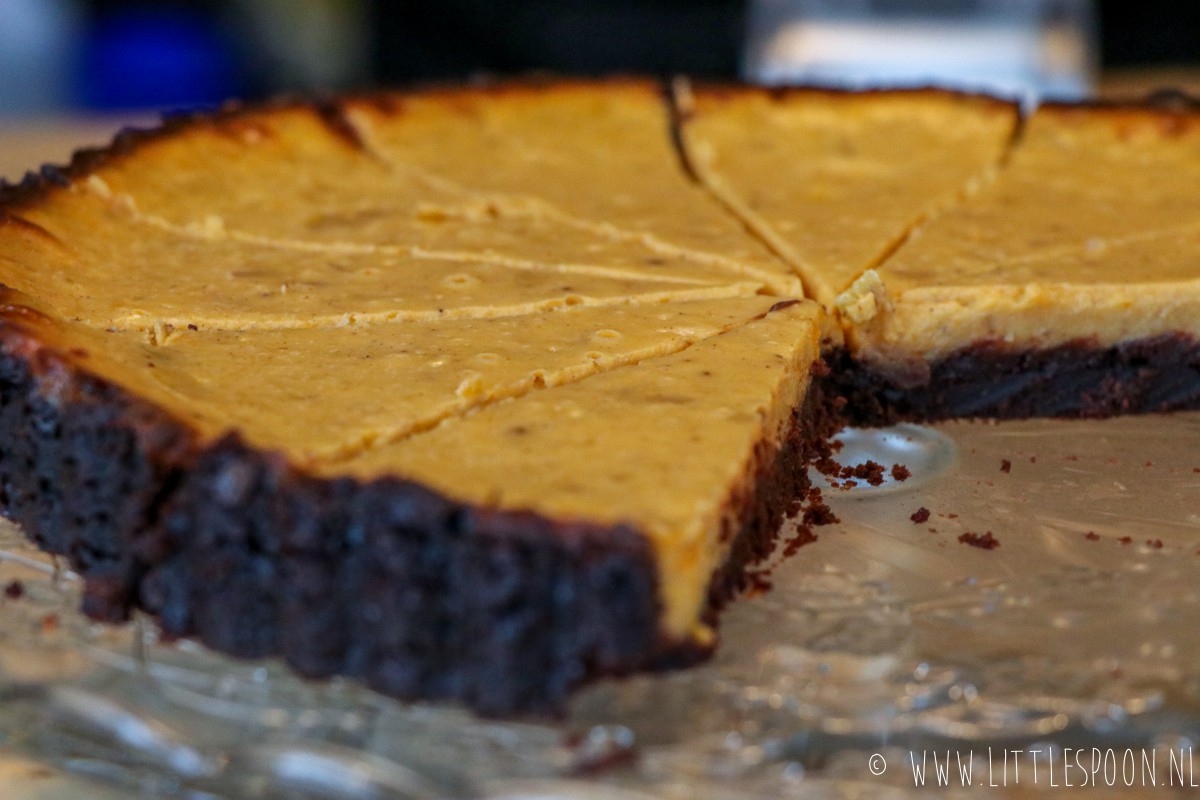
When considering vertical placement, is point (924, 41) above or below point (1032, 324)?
above

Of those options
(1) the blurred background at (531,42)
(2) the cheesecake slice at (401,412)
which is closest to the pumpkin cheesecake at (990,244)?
(2) the cheesecake slice at (401,412)

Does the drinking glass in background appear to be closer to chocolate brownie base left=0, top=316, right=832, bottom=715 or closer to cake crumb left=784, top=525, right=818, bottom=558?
cake crumb left=784, top=525, right=818, bottom=558

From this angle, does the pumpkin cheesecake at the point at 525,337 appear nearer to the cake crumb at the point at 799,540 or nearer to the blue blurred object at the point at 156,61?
the cake crumb at the point at 799,540

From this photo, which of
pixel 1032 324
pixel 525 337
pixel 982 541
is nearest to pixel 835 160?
pixel 1032 324

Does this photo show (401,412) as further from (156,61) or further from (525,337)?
(156,61)

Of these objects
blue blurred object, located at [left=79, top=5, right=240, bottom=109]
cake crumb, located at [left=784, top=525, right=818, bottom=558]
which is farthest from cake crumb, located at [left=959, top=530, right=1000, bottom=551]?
blue blurred object, located at [left=79, top=5, right=240, bottom=109]

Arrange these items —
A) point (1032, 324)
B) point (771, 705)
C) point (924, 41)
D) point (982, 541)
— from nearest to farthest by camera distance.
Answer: point (771, 705), point (982, 541), point (1032, 324), point (924, 41)
